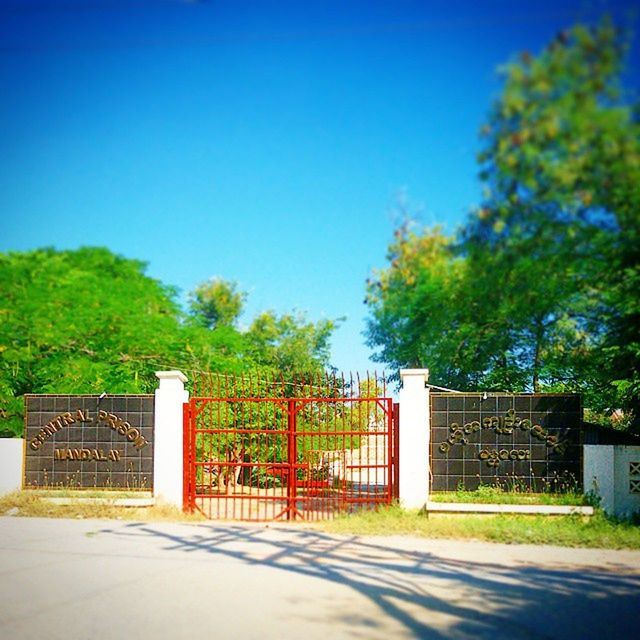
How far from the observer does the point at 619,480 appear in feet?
42.1

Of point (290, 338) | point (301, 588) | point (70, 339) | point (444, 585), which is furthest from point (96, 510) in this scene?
point (290, 338)

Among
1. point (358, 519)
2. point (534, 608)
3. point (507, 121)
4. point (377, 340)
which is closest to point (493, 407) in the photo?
point (358, 519)

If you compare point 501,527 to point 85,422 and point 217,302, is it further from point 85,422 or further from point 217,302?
point 217,302

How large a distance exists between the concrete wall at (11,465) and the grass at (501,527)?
619cm

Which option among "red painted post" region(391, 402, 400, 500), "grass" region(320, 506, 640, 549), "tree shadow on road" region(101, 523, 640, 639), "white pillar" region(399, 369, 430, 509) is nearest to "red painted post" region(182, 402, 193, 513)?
"tree shadow on road" region(101, 523, 640, 639)

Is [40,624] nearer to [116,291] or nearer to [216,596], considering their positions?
[216,596]

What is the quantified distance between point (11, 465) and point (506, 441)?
369 inches

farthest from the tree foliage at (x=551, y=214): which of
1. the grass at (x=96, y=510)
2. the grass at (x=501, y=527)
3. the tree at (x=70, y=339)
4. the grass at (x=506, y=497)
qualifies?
the tree at (x=70, y=339)

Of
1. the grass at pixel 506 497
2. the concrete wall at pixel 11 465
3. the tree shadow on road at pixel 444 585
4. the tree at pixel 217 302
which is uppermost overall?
the tree at pixel 217 302

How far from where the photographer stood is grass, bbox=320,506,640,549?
→ 11250mm

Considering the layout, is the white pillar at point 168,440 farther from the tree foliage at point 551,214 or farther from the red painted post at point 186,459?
the tree foliage at point 551,214

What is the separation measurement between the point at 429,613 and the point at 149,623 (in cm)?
248

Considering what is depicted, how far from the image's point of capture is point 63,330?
919 inches

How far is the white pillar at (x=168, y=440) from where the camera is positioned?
14242mm
